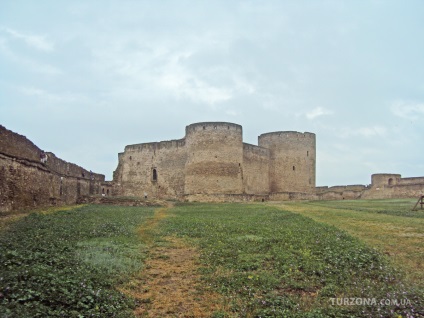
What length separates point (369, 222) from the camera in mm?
14492

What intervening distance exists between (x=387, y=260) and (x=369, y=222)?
6.78 metres

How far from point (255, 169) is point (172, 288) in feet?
97.8

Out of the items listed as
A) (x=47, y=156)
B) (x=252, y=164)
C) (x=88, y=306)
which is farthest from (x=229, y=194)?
(x=88, y=306)

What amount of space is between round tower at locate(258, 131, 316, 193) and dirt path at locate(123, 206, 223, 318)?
29.6 meters

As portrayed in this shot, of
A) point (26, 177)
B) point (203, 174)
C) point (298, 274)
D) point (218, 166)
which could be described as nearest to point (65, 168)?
point (26, 177)

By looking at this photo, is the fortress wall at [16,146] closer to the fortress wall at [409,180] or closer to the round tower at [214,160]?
the round tower at [214,160]

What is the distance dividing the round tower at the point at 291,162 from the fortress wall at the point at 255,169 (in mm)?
1073

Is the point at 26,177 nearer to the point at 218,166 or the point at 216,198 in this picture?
the point at 216,198

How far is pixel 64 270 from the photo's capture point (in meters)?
6.64

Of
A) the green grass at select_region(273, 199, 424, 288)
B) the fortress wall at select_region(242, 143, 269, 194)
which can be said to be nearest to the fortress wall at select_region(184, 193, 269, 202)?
the fortress wall at select_region(242, 143, 269, 194)

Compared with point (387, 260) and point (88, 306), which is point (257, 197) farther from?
point (88, 306)

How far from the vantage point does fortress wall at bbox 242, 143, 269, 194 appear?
3531 centimetres

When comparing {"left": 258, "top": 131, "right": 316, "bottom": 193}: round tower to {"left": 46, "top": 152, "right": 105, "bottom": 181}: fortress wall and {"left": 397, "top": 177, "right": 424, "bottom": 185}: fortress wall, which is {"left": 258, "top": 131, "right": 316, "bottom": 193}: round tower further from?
{"left": 46, "top": 152, "right": 105, "bottom": 181}: fortress wall

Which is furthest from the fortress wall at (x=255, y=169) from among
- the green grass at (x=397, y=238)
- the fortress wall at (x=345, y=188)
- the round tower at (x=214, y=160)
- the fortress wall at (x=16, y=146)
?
the fortress wall at (x=16, y=146)
